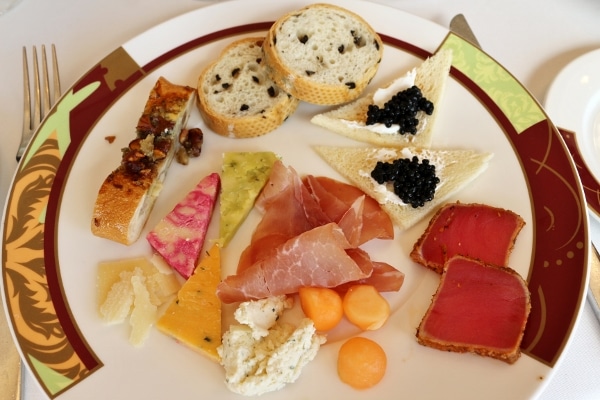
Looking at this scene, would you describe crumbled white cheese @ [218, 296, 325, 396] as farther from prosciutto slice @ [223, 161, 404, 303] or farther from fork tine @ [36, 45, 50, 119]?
fork tine @ [36, 45, 50, 119]

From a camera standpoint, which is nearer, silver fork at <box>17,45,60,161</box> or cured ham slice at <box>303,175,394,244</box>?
cured ham slice at <box>303,175,394,244</box>

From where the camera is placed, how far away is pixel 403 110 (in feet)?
7.66

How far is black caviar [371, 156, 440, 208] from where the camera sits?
2.15 meters

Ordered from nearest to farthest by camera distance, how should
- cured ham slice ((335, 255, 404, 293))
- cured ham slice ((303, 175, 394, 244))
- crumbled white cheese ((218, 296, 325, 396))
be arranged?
crumbled white cheese ((218, 296, 325, 396)), cured ham slice ((335, 255, 404, 293)), cured ham slice ((303, 175, 394, 244))

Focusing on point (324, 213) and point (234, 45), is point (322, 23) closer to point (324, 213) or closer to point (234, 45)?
point (234, 45)

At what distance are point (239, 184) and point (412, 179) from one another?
2.39 feet

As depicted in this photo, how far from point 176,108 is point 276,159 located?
491mm

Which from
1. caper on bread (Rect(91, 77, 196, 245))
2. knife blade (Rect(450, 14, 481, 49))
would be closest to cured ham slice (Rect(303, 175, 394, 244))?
caper on bread (Rect(91, 77, 196, 245))

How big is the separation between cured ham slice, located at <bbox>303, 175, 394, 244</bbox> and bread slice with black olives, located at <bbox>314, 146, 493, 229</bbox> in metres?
0.04

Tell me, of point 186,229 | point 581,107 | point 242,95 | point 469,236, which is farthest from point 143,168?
point 581,107

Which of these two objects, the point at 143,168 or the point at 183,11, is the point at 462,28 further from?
the point at 143,168

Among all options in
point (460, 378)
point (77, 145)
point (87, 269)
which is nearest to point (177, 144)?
point (77, 145)

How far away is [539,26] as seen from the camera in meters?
2.78

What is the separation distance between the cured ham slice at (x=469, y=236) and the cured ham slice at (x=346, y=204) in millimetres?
161
